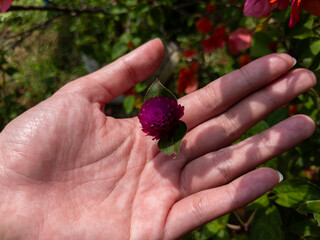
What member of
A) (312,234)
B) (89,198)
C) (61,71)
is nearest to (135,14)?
(89,198)

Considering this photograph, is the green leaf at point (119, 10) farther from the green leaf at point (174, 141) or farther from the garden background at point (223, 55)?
the green leaf at point (174, 141)

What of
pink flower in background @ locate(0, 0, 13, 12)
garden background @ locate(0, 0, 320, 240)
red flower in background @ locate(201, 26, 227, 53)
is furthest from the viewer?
red flower in background @ locate(201, 26, 227, 53)

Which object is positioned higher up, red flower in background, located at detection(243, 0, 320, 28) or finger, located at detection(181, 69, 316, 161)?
red flower in background, located at detection(243, 0, 320, 28)

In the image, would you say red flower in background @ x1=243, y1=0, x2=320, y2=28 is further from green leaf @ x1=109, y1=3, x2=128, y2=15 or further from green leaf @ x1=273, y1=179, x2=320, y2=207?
green leaf @ x1=109, y1=3, x2=128, y2=15

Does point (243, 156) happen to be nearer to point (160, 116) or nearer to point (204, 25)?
point (160, 116)

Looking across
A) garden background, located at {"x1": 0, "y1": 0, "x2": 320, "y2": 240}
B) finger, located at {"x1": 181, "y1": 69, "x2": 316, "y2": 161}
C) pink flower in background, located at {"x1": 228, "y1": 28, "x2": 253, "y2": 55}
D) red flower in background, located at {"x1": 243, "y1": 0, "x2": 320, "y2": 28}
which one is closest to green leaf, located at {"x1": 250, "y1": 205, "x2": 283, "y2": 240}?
garden background, located at {"x1": 0, "y1": 0, "x2": 320, "y2": 240}
